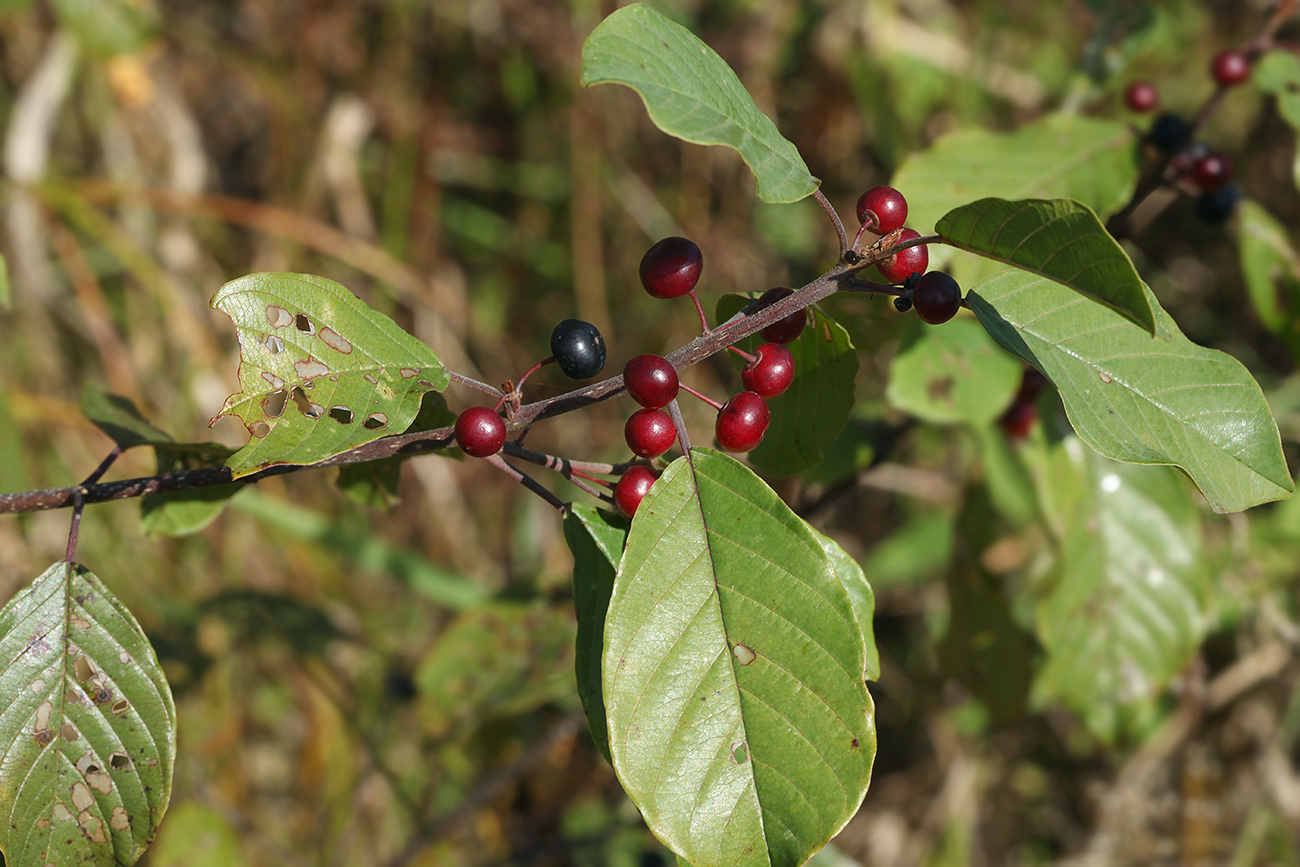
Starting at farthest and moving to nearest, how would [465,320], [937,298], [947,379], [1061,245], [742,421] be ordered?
[465,320], [947,379], [742,421], [937,298], [1061,245]

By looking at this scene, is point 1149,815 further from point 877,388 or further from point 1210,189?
point 1210,189

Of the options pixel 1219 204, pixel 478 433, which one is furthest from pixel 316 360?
pixel 1219 204

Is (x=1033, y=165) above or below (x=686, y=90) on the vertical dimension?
below

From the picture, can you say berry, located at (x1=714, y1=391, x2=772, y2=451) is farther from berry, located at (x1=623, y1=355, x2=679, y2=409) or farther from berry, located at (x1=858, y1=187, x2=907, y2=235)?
berry, located at (x1=858, y1=187, x2=907, y2=235)

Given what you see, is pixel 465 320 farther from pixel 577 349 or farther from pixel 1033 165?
pixel 577 349

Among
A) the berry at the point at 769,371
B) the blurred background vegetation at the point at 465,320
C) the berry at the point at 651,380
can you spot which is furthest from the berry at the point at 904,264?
the blurred background vegetation at the point at 465,320

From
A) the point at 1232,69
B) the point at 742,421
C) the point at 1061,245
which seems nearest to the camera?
the point at 1061,245

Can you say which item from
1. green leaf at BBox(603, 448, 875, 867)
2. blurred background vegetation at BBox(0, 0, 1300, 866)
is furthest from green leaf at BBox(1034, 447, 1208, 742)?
green leaf at BBox(603, 448, 875, 867)

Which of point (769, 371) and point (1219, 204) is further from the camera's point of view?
point (1219, 204)
